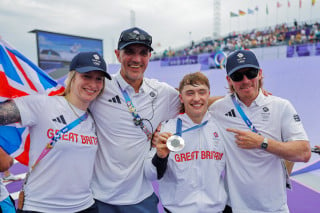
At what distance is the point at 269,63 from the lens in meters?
9.91

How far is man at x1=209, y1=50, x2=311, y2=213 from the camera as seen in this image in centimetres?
205

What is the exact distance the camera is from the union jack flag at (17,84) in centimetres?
221

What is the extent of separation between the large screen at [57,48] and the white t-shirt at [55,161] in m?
18.1

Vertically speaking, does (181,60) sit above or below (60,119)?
above

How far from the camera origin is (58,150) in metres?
1.91

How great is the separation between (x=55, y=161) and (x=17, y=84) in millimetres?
868

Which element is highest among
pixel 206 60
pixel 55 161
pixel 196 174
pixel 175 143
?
pixel 206 60

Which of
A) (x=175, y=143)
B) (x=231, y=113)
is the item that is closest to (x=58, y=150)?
(x=175, y=143)

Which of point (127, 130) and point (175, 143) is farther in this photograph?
point (127, 130)

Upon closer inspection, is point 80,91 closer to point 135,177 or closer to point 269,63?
point 135,177

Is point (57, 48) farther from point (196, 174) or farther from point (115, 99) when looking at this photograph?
point (196, 174)

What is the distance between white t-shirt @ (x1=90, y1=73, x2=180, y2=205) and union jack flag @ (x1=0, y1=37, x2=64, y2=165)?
1.96 feet

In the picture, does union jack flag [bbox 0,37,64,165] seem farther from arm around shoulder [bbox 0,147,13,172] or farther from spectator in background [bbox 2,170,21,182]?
spectator in background [bbox 2,170,21,182]

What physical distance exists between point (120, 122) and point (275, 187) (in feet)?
4.92
